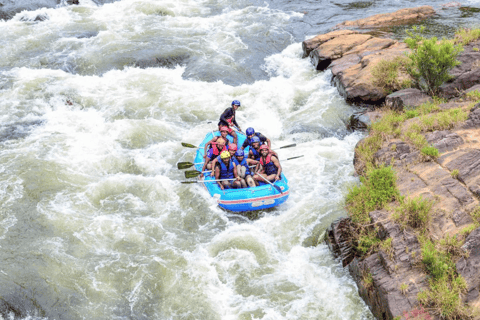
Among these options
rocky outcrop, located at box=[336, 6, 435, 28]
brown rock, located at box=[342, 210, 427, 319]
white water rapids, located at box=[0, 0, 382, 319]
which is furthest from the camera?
rocky outcrop, located at box=[336, 6, 435, 28]

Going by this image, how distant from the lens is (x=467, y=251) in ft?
18.3

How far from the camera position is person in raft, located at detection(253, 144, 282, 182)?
8.50 metres

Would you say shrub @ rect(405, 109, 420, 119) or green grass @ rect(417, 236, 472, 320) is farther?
shrub @ rect(405, 109, 420, 119)

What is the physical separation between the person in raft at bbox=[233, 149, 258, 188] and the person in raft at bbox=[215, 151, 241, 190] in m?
0.10

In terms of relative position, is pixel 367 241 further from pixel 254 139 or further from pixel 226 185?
pixel 254 139

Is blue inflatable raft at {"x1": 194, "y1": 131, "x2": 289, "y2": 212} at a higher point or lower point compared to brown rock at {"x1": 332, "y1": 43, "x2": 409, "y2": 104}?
lower

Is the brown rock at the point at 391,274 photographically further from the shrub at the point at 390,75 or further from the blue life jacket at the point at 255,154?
the shrub at the point at 390,75

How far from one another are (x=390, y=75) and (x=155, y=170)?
626 centimetres

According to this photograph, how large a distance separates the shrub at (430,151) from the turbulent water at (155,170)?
1.78 m

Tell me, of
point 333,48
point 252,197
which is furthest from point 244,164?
point 333,48

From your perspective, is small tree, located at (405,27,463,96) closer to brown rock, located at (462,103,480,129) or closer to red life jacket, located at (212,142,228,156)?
brown rock, located at (462,103,480,129)

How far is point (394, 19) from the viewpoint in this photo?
16.0 meters

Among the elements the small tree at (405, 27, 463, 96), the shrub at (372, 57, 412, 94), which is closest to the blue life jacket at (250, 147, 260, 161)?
the shrub at (372, 57, 412, 94)

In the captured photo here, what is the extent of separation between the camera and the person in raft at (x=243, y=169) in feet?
28.0
